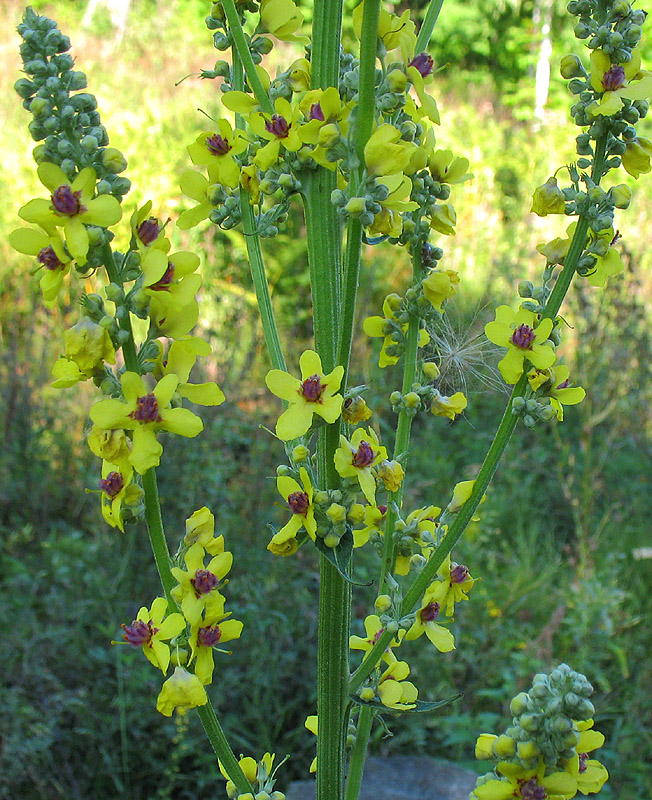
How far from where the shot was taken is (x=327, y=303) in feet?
3.84

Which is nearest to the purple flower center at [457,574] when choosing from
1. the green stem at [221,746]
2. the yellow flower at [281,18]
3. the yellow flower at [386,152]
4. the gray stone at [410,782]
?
the green stem at [221,746]

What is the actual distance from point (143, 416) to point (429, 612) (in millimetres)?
582

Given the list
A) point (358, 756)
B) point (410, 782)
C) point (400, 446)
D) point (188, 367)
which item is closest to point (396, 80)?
point (188, 367)

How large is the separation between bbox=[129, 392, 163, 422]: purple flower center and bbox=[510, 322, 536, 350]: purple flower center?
51 centimetres

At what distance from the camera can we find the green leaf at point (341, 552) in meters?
1.10

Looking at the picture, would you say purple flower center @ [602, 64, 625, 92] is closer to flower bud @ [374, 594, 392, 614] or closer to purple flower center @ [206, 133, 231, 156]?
purple flower center @ [206, 133, 231, 156]

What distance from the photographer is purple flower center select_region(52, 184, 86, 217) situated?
0.95m

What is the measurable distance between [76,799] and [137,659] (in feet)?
1.86

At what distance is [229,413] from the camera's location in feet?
14.1

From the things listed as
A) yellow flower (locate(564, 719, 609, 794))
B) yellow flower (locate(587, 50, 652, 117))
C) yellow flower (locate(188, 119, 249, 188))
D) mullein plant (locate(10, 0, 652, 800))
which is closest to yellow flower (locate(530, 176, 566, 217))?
mullein plant (locate(10, 0, 652, 800))

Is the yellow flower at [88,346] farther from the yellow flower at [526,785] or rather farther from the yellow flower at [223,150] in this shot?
the yellow flower at [526,785]

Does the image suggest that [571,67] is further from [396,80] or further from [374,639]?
[374,639]

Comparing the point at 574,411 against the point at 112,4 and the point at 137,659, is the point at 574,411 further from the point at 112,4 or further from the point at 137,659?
the point at 112,4

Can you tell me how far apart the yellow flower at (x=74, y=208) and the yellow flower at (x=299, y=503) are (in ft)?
1.32
